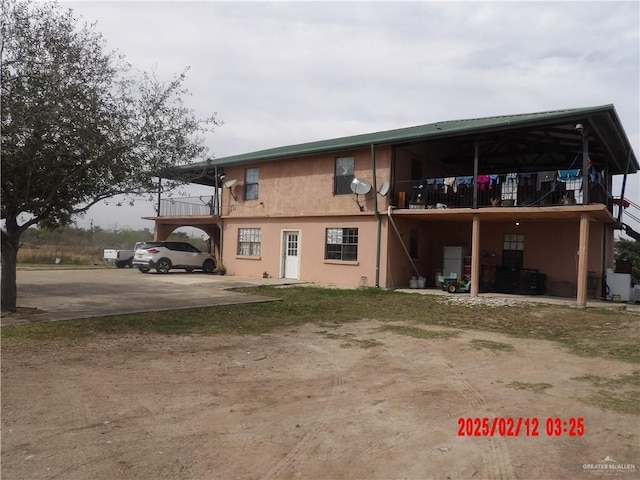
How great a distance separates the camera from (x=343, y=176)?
18359 millimetres

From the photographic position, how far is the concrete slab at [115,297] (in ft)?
32.2

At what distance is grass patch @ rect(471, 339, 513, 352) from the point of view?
7829 millimetres

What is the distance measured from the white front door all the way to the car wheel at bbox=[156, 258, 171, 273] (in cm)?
584

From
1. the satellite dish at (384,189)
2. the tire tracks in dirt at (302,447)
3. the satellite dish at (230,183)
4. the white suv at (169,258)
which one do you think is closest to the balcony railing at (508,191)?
the satellite dish at (384,189)

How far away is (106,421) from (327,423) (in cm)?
195

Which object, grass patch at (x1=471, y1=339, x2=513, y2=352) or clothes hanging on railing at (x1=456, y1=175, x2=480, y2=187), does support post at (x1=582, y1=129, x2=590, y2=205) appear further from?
grass patch at (x1=471, y1=339, x2=513, y2=352)

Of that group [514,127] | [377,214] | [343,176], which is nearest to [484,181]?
[514,127]

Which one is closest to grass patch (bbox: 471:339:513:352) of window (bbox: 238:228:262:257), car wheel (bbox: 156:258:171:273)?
window (bbox: 238:228:262:257)

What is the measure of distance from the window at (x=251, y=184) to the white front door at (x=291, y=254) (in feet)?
8.83

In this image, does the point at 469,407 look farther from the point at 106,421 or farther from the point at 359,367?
the point at 106,421

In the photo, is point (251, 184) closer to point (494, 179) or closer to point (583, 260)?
point (494, 179)

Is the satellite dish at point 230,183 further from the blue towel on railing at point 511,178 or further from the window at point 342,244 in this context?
the blue towel on railing at point 511,178

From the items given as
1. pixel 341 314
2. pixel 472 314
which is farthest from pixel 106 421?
pixel 472 314

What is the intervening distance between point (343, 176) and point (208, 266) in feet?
29.0
